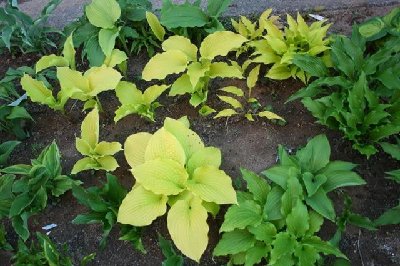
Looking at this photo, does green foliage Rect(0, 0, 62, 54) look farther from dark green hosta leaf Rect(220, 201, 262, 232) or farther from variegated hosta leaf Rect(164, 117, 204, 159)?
dark green hosta leaf Rect(220, 201, 262, 232)

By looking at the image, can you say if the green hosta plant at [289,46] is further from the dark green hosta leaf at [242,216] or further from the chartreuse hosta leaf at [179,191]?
the dark green hosta leaf at [242,216]

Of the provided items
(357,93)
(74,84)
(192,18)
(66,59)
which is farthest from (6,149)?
(357,93)

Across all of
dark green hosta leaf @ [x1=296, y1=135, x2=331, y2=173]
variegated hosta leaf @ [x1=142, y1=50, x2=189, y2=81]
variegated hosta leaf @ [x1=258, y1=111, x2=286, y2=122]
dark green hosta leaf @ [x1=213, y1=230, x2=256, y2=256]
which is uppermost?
variegated hosta leaf @ [x1=142, y1=50, x2=189, y2=81]

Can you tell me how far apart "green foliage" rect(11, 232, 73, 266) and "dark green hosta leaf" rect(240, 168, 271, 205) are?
1056 millimetres

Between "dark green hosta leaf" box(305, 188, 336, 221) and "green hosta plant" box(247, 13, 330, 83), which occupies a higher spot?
"green hosta plant" box(247, 13, 330, 83)

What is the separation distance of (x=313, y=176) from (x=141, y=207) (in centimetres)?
95

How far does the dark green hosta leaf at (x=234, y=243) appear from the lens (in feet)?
8.47

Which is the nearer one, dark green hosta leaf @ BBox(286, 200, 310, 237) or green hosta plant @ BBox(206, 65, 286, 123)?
dark green hosta leaf @ BBox(286, 200, 310, 237)

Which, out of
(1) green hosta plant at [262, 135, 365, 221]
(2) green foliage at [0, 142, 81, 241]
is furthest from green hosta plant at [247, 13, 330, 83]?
(2) green foliage at [0, 142, 81, 241]

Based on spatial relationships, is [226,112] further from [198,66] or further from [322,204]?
[322,204]

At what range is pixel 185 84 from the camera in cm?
336

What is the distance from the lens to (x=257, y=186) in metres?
2.77

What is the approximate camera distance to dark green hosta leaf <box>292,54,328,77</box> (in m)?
3.21

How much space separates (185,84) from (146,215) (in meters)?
1.03
